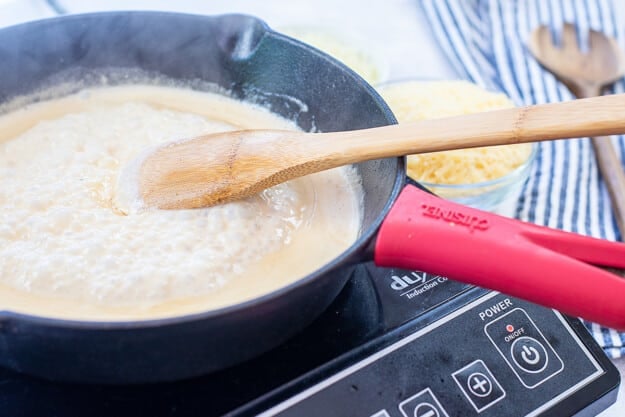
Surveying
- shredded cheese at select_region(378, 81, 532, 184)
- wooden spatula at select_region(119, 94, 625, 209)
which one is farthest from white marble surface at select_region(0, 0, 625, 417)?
wooden spatula at select_region(119, 94, 625, 209)

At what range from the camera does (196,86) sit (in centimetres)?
114

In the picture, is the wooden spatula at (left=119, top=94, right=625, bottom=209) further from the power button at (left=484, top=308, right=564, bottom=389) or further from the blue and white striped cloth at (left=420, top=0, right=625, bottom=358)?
the blue and white striped cloth at (left=420, top=0, right=625, bottom=358)

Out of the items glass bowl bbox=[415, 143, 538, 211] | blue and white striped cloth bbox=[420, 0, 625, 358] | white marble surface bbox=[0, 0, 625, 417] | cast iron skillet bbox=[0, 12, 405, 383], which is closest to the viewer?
cast iron skillet bbox=[0, 12, 405, 383]

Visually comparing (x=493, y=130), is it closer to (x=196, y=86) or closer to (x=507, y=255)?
(x=507, y=255)

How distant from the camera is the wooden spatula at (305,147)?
69 centimetres

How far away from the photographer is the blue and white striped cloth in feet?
4.03

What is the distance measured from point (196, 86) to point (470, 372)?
68 cm

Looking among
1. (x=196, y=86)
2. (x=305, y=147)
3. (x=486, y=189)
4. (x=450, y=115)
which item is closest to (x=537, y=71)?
(x=450, y=115)

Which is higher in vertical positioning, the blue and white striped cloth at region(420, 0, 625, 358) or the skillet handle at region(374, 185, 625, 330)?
the blue and white striped cloth at region(420, 0, 625, 358)

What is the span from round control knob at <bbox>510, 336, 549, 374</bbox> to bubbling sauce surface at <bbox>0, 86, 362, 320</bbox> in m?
0.24

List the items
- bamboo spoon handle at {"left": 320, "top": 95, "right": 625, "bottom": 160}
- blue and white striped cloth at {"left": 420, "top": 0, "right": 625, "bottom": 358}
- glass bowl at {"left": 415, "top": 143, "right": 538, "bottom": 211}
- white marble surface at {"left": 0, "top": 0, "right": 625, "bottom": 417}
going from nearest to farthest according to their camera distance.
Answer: bamboo spoon handle at {"left": 320, "top": 95, "right": 625, "bottom": 160}
glass bowl at {"left": 415, "top": 143, "right": 538, "bottom": 211}
blue and white striped cloth at {"left": 420, "top": 0, "right": 625, "bottom": 358}
white marble surface at {"left": 0, "top": 0, "right": 625, "bottom": 417}

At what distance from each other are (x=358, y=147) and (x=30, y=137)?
20.5 inches

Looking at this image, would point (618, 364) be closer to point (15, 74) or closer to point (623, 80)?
point (623, 80)

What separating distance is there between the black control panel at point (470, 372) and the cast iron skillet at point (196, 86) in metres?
0.08
